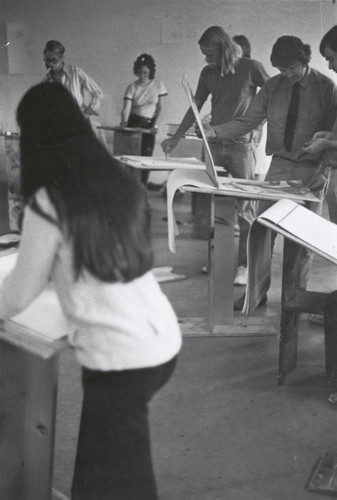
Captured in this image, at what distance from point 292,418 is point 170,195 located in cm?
89

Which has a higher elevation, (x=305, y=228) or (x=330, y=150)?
(x=330, y=150)

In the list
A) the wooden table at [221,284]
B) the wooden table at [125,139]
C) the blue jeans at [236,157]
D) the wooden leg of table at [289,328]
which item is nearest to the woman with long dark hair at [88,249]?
the wooden table at [125,139]

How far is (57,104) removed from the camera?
1.28 m

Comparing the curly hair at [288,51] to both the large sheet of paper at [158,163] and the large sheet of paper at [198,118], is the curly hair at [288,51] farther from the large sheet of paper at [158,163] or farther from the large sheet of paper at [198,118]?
the large sheet of paper at [158,163]

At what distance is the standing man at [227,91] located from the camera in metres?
1.89

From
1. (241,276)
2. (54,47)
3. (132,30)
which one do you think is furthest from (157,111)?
(241,276)

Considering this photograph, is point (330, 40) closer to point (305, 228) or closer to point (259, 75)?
point (259, 75)

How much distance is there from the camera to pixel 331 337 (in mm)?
2367

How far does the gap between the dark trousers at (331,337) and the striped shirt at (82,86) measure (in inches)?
44.0

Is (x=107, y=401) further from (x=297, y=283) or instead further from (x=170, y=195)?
(x=297, y=283)

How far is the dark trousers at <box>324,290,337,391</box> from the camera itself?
2342mm

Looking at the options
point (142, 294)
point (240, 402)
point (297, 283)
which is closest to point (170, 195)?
point (297, 283)

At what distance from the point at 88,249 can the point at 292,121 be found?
1.73 metres

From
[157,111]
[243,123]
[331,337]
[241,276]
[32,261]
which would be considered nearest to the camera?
[32,261]
